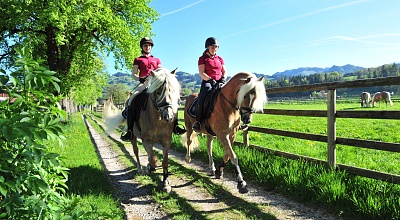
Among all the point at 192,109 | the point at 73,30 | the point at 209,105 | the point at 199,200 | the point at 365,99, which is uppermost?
the point at 73,30

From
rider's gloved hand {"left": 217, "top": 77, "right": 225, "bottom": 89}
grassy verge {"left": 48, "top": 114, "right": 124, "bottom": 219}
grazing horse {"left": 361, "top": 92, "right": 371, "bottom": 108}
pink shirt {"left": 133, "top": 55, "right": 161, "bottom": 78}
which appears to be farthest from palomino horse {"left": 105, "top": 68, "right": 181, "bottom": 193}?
grazing horse {"left": 361, "top": 92, "right": 371, "bottom": 108}

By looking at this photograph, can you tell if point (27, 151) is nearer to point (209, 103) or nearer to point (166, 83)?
point (166, 83)

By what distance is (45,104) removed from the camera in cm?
263

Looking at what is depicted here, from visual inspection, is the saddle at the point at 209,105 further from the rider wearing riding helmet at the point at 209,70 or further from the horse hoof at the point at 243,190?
the horse hoof at the point at 243,190

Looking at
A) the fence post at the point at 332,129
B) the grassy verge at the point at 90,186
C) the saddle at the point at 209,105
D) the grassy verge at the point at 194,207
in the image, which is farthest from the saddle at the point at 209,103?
the grassy verge at the point at 90,186

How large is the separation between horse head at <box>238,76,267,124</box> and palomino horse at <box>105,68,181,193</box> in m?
1.30

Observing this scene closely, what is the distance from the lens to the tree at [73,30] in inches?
590

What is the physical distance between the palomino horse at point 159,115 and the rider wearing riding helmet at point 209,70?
918 mm

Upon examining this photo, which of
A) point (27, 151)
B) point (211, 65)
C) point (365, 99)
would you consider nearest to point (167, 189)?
point (211, 65)

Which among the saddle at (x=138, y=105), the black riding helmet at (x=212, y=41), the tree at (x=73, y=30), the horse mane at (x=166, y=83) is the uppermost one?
the tree at (x=73, y=30)

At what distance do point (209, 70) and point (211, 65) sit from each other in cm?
13

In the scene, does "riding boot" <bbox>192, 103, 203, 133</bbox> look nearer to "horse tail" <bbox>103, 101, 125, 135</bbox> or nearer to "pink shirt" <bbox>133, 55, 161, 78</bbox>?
"pink shirt" <bbox>133, 55, 161, 78</bbox>

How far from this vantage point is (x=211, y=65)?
6.71 meters

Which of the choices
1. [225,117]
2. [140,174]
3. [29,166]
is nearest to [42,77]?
[29,166]
